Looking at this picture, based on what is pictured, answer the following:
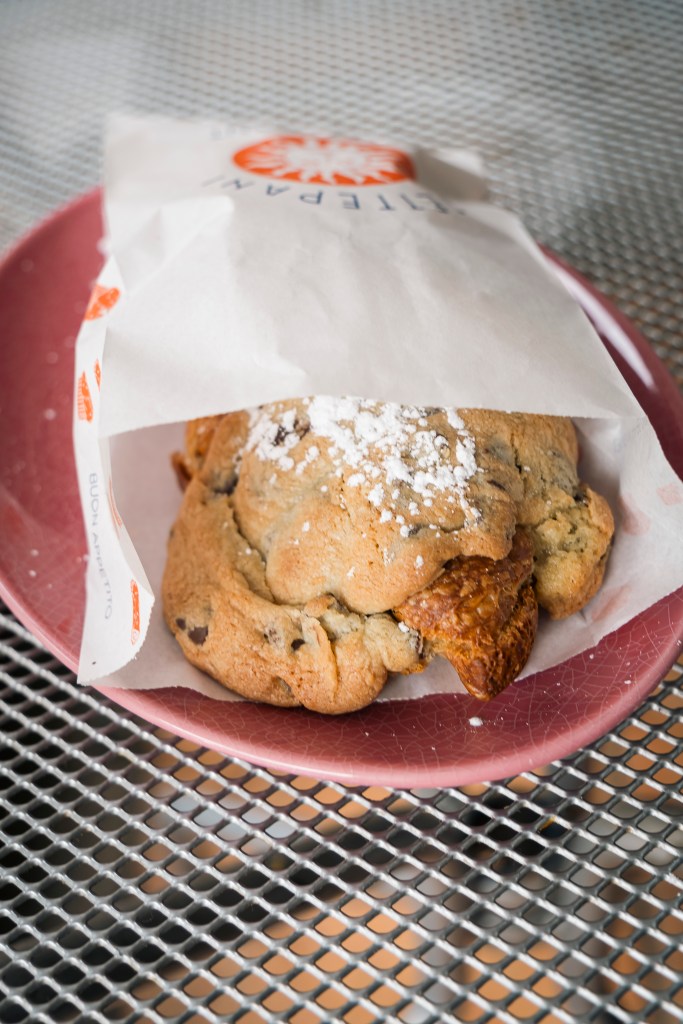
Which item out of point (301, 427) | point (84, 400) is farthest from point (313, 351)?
point (84, 400)

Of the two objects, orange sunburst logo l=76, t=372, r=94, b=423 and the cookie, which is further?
orange sunburst logo l=76, t=372, r=94, b=423

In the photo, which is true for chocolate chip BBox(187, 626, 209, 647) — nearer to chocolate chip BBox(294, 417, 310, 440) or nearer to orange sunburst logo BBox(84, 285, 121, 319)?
chocolate chip BBox(294, 417, 310, 440)

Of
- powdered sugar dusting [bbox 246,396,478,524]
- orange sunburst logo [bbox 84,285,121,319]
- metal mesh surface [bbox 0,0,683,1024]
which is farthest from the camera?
orange sunburst logo [bbox 84,285,121,319]

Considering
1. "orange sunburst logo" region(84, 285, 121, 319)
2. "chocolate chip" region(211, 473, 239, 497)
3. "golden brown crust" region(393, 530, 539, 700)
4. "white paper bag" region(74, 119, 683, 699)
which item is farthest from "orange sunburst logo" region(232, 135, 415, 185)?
"golden brown crust" region(393, 530, 539, 700)

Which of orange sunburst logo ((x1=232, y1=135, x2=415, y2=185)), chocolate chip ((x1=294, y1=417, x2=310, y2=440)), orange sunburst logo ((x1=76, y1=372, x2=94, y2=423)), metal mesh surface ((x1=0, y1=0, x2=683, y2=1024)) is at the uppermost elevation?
orange sunburst logo ((x1=232, y1=135, x2=415, y2=185))

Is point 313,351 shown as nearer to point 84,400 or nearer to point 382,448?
point 382,448

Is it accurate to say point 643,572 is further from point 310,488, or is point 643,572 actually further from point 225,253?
point 225,253

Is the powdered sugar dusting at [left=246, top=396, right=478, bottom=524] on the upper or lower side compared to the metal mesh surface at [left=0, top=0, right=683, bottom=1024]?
upper

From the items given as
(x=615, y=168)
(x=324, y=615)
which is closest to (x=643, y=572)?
(x=324, y=615)
